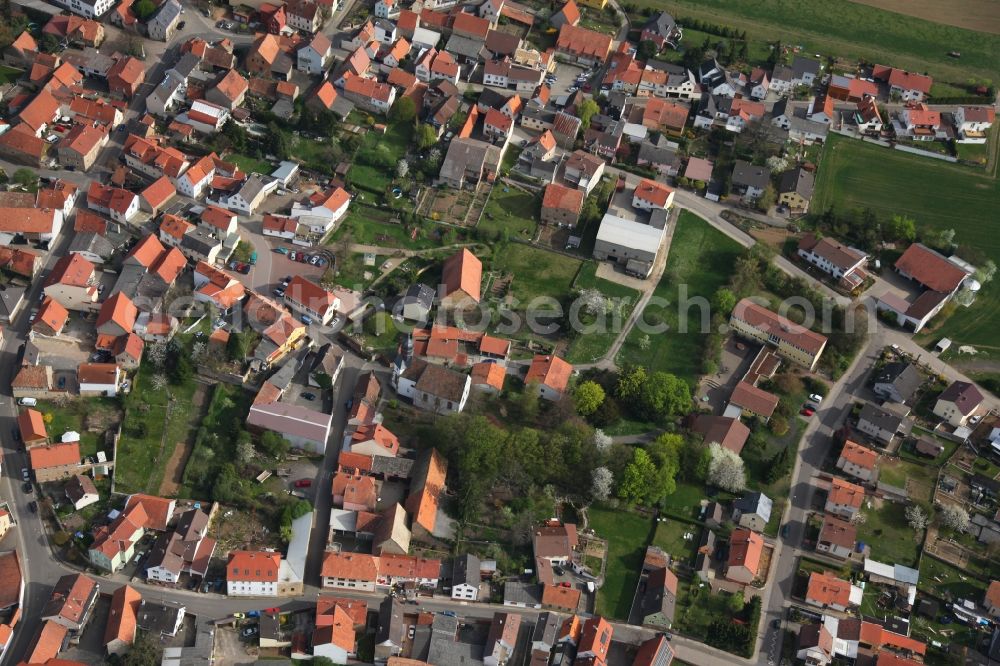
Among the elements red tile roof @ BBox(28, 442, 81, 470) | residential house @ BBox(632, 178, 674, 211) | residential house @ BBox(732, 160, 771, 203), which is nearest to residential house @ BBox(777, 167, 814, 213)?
residential house @ BBox(732, 160, 771, 203)

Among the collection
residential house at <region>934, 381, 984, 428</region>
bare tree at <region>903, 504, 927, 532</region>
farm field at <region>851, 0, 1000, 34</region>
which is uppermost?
farm field at <region>851, 0, 1000, 34</region>

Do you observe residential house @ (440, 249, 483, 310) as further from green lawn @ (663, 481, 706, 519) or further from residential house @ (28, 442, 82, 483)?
residential house @ (28, 442, 82, 483)

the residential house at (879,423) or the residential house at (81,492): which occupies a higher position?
the residential house at (879,423)

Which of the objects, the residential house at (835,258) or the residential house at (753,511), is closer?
the residential house at (753,511)

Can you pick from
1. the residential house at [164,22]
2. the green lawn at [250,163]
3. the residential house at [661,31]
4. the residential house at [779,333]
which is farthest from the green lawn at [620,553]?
the residential house at [164,22]

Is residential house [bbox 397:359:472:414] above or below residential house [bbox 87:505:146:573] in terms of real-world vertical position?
above

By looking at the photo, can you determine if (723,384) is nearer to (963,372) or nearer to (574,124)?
(963,372)

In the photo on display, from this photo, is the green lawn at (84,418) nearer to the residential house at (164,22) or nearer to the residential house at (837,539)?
the residential house at (164,22)

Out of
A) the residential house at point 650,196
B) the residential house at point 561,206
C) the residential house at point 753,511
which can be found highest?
the residential house at point 650,196
